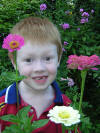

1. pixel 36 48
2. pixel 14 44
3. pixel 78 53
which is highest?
pixel 14 44

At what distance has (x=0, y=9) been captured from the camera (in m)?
3.28

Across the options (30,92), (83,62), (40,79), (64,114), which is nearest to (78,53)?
(30,92)

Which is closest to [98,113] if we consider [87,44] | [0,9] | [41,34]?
[87,44]

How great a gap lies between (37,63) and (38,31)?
22 centimetres

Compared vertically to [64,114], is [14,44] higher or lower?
higher

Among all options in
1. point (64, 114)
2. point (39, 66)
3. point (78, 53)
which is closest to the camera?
point (64, 114)

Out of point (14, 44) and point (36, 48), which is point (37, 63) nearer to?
point (36, 48)

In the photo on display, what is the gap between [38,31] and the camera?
4.39 feet

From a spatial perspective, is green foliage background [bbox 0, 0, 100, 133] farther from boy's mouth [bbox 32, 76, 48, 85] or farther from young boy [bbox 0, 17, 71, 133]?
boy's mouth [bbox 32, 76, 48, 85]

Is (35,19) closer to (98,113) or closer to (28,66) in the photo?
(28,66)

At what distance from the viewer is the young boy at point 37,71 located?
1.23 metres

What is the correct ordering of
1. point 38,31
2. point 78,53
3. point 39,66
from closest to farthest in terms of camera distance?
point 39,66 → point 38,31 → point 78,53

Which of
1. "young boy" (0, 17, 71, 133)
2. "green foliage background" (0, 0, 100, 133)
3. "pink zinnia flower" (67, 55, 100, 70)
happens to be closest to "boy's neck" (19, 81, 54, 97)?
"young boy" (0, 17, 71, 133)

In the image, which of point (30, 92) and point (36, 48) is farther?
point (30, 92)
